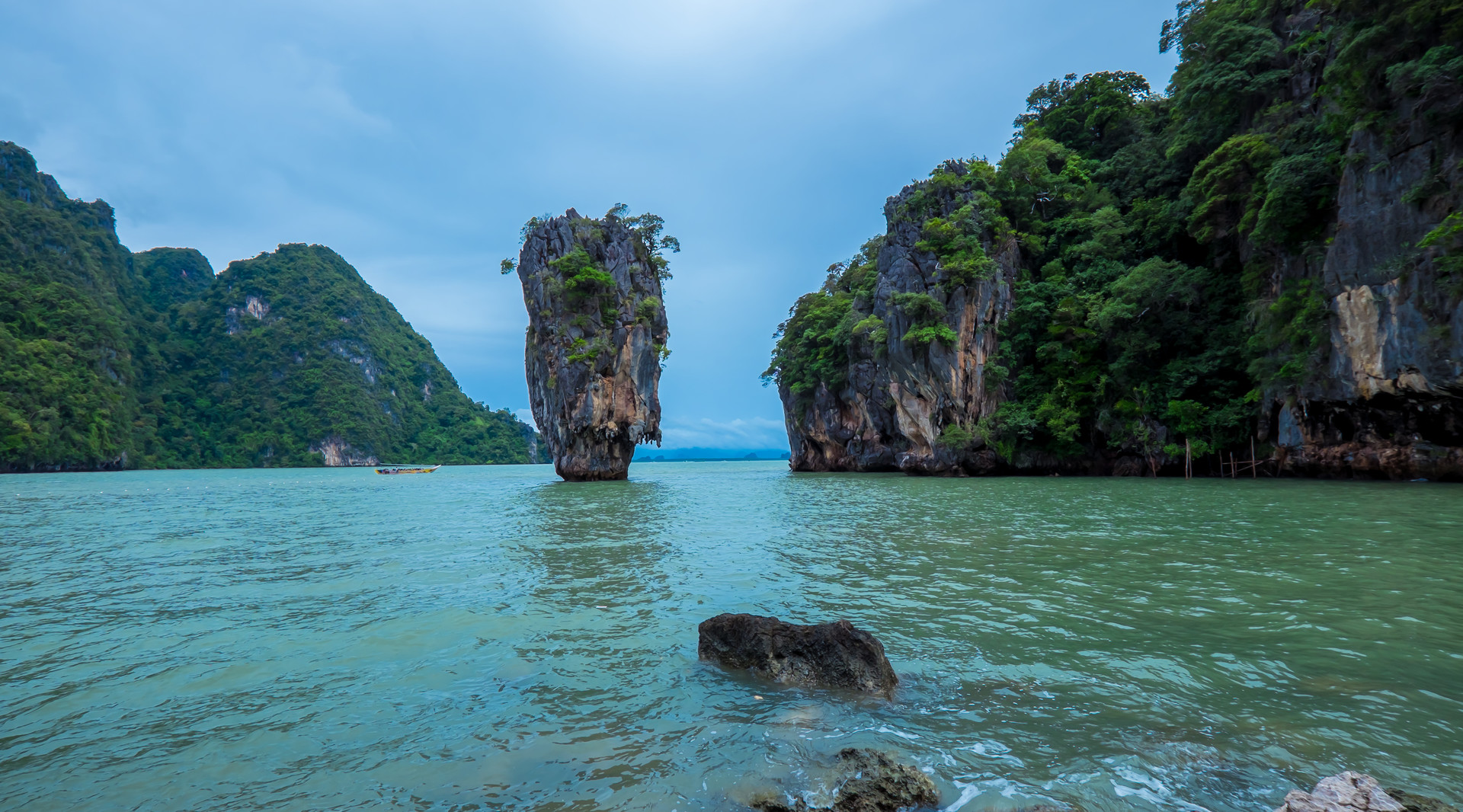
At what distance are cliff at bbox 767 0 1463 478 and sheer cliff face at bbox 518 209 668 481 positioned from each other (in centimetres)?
1332

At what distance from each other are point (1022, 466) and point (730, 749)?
3174cm

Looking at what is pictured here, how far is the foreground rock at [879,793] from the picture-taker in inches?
113

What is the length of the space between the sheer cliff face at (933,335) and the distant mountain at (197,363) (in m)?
74.3

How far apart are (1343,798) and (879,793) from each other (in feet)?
6.07

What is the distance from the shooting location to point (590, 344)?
34.1 meters

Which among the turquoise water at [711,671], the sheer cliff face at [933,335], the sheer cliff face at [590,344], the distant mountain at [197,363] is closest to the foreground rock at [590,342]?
the sheer cliff face at [590,344]

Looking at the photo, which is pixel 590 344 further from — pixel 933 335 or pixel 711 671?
pixel 711 671

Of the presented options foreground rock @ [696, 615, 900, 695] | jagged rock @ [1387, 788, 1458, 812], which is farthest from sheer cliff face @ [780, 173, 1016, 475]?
jagged rock @ [1387, 788, 1458, 812]

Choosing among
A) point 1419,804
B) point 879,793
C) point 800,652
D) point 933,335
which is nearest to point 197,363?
point 933,335

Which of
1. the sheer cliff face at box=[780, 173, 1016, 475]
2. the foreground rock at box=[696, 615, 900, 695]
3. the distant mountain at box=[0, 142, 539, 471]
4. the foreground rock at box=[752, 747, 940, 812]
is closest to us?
the foreground rock at box=[752, 747, 940, 812]

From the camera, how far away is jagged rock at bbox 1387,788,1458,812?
2387mm

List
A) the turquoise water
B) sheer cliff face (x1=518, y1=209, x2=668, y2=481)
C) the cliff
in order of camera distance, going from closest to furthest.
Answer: the turquoise water < the cliff < sheer cliff face (x1=518, y1=209, x2=668, y2=481)

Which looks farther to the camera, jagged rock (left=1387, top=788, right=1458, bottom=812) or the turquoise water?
the turquoise water

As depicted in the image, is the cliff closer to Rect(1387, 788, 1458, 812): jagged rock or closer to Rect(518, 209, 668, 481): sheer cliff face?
Rect(518, 209, 668, 481): sheer cliff face
